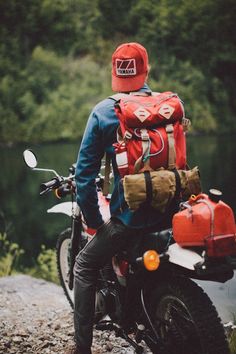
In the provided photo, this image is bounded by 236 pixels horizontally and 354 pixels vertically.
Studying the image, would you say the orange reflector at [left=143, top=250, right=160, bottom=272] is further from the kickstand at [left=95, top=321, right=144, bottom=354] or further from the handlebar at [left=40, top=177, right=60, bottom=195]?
the handlebar at [left=40, top=177, right=60, bottom=195]

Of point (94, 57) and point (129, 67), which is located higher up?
point (94, 57)

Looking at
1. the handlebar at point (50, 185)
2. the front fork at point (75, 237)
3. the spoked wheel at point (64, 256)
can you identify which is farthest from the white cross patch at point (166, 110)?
the spoked wheel at point (64, 256)

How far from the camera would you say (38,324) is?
435cm

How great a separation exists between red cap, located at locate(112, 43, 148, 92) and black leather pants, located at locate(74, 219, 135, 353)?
0.78 meters

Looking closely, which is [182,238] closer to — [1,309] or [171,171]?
[171,171]

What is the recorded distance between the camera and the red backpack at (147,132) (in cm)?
285

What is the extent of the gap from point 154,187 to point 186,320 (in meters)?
0.76

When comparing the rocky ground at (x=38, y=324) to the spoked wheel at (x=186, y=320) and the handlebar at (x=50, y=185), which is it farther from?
the handlebar at (x=50, y=185)

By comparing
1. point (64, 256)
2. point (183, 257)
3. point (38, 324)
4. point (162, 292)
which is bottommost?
point (38, 324)

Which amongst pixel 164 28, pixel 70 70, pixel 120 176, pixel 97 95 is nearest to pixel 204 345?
pixel 120 176

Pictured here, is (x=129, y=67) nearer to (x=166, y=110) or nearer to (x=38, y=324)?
(x=166, y=110)

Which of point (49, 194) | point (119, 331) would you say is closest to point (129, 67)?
point (119, 331)

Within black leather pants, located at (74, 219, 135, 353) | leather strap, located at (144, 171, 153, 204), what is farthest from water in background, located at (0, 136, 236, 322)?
leather strap, located at (144, 171, 153, 204)

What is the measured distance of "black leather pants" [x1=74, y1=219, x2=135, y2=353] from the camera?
10.2 ft
